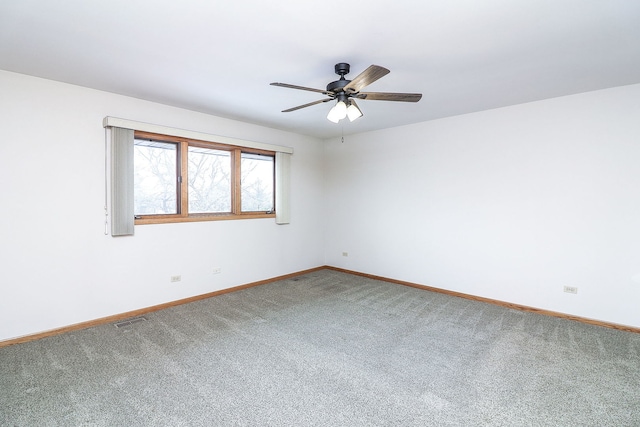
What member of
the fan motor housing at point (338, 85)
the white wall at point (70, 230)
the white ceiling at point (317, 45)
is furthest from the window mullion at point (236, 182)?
the fan motor housing at point (338, 85)

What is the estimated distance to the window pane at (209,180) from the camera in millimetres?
4066

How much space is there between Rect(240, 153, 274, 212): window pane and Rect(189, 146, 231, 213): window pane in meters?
0.26

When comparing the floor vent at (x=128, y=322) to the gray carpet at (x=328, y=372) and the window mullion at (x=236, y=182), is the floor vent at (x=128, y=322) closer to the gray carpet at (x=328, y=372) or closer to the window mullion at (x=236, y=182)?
the gray carpet at (x=328, y=372)

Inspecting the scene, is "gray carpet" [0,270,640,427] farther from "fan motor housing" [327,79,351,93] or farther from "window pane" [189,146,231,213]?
"fan motor housing" [327,79,351,93]

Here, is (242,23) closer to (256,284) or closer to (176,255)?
(176,255)

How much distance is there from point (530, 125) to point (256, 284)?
4.35 metres

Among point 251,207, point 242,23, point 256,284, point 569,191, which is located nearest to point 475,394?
point 569,191

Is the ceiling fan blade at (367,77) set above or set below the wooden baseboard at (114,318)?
above

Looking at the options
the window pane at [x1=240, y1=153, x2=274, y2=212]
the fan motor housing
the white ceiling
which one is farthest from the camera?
the window pane at [x1=240, y1=153, x2=274, y2=212]

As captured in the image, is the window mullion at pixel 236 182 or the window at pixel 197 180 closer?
the window at pixel 197 180

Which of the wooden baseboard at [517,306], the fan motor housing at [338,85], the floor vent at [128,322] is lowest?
the floor vent at [128,322]

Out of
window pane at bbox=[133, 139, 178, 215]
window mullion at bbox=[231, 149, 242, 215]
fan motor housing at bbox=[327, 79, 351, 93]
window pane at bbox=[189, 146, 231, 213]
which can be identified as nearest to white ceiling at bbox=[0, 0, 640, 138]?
fan motor housing at bbox=[327, 79, 351, 93]

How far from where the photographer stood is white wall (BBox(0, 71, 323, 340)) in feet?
9.07

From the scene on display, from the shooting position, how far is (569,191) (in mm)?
3412
